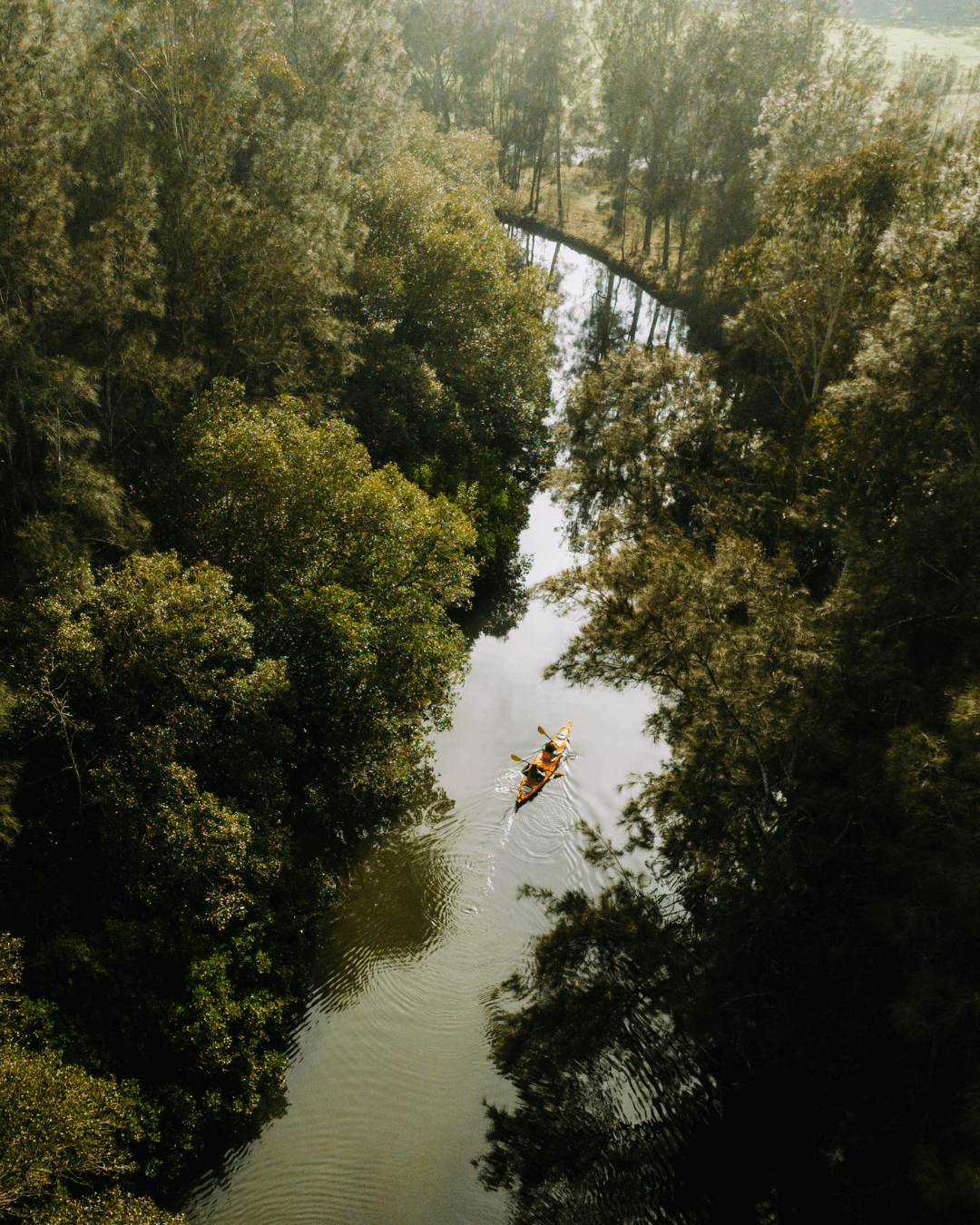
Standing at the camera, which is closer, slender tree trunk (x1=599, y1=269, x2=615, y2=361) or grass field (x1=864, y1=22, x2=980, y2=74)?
slender tree trunk (x1=599, y1=269, x2=615, y2=361)


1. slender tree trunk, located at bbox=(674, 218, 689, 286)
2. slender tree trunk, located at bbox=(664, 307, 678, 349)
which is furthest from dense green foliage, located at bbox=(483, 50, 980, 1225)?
slender tree trunk, located at bbox=(674, 218, 689, 286)

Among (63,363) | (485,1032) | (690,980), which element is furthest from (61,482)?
(690,980)

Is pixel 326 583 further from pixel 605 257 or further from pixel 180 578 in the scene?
pixel 605 257

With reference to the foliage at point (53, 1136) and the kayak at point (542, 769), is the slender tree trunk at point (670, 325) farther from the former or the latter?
the foliage at point (53, 1136)

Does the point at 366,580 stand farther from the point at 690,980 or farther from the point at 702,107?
the point at 702,107

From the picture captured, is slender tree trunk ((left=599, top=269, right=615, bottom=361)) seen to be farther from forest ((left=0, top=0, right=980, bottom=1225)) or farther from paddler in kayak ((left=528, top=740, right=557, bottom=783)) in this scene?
paddler in kayak ((left=528, top=740, right=557, bottom=783))

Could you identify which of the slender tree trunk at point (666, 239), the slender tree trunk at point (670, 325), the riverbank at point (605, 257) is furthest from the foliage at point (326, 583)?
the slender tree trunk at point (666, 239)

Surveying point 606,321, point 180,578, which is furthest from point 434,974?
point 606,321
